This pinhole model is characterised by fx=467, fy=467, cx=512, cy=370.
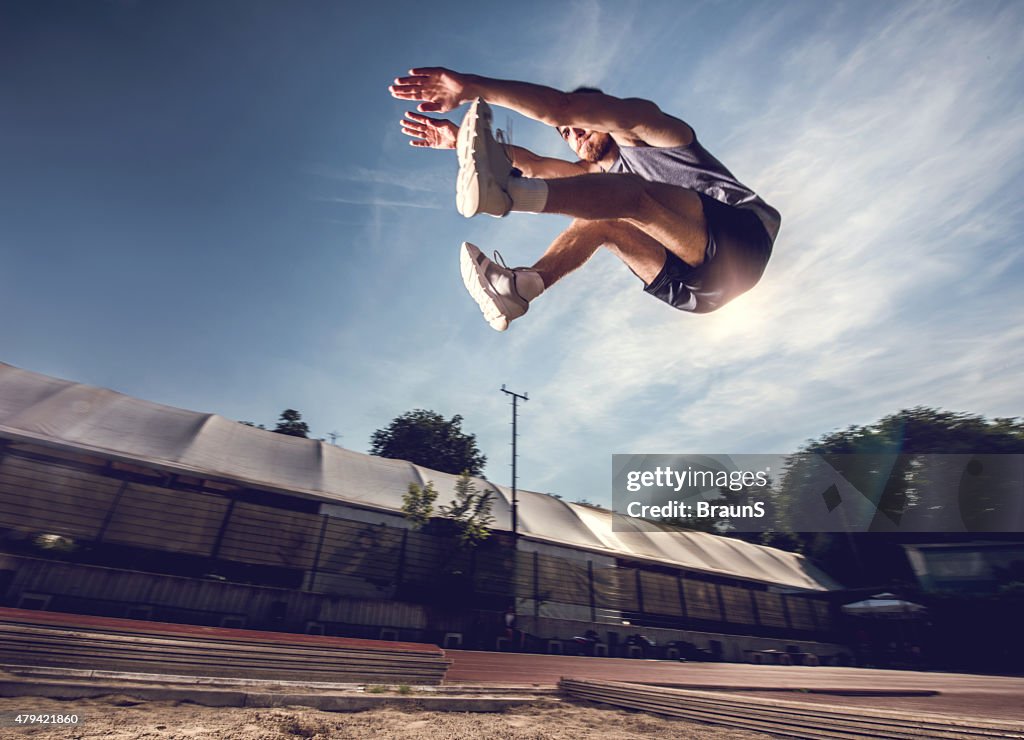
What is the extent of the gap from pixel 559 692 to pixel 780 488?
29968 millimetres

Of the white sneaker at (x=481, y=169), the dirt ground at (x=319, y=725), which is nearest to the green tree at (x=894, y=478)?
the dirt ground at (x=319, y=725)

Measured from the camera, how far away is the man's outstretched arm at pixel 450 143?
2.86 metres

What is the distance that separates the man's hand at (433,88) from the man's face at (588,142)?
2.79ft

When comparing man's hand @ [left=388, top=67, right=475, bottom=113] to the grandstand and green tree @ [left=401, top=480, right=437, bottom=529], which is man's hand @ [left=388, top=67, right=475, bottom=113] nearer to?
the grandstand

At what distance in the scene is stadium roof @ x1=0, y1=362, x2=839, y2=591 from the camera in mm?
8438

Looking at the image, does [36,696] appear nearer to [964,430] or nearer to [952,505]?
[952,505]

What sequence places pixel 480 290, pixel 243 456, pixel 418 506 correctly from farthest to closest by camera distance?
pixel 418 506 → pixel 243 456 → pixel 480 290

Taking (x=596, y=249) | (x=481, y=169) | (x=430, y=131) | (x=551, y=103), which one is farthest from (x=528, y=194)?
(x=430, y=131)

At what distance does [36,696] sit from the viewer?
7.94ft

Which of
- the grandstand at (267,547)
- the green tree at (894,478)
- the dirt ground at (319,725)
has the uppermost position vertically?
the green tree at (894,478)

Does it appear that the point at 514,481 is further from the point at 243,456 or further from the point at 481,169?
the point at 481,169

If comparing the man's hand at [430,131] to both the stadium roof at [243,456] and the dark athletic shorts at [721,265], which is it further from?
the stadium roof at [243,456]

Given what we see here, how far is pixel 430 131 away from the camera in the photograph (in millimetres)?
2914

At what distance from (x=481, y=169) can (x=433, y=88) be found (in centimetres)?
62
